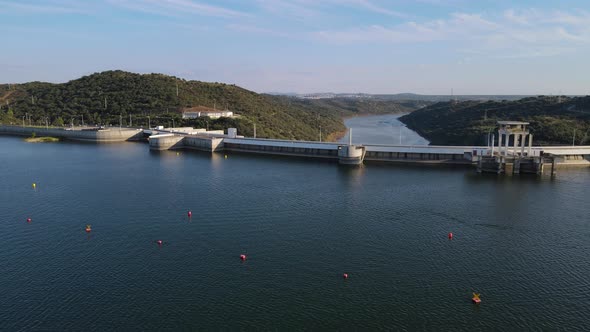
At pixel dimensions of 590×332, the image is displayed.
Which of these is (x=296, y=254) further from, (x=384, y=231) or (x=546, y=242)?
(x=546, y=242)

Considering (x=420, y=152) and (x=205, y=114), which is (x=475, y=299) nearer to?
(x=420, y=152)

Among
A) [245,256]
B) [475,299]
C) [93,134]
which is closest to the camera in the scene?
[475,299]

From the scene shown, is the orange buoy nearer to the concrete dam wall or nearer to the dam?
the dam

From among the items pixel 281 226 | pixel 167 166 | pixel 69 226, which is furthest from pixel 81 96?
pixel 281 226

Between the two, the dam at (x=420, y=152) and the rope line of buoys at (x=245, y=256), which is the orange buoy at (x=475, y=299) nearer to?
the rope line of buoys at (x=245, y=256)

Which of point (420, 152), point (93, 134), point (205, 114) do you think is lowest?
point (420, 152)

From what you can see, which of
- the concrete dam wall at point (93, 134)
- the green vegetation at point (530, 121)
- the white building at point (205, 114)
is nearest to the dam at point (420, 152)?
the concrete dam wall at point (93, 134)

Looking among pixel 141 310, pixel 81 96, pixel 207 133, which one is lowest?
pixel 141 310

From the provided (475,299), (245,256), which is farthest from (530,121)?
(245,256)
